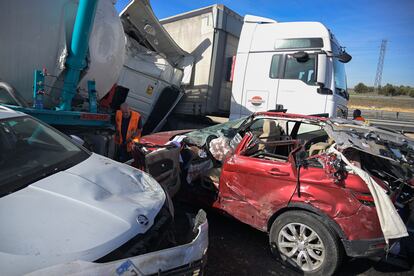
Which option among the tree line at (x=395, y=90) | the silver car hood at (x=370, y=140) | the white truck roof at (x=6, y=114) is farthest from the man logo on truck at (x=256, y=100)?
the tree line at (x=395, y=90)

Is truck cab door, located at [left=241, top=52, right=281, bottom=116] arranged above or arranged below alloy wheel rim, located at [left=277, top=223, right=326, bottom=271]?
above

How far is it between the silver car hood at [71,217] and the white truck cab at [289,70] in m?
4.74

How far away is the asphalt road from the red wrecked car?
0.21 m

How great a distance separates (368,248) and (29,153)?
2.95m

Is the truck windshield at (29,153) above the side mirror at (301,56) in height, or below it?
below

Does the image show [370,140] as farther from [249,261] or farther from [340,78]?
[340,78]

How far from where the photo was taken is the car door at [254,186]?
3205 mm

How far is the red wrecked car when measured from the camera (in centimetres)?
279

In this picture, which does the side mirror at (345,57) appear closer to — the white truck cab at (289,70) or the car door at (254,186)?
the white truck cab at (289,70)

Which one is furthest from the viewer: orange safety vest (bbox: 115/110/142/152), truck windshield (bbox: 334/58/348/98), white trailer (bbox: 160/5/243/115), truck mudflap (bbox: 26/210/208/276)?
white trailer (bbox: 160/5/243/115)

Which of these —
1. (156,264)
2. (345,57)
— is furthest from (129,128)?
(345,57)

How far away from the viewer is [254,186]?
11.3 feet

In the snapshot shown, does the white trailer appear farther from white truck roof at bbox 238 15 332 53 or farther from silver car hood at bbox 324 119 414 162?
silver car hood at bbox 324 119 414 162

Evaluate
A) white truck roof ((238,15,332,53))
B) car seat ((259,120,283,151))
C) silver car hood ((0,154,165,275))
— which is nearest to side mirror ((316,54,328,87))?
white truck roof ((238,15,332,53))
